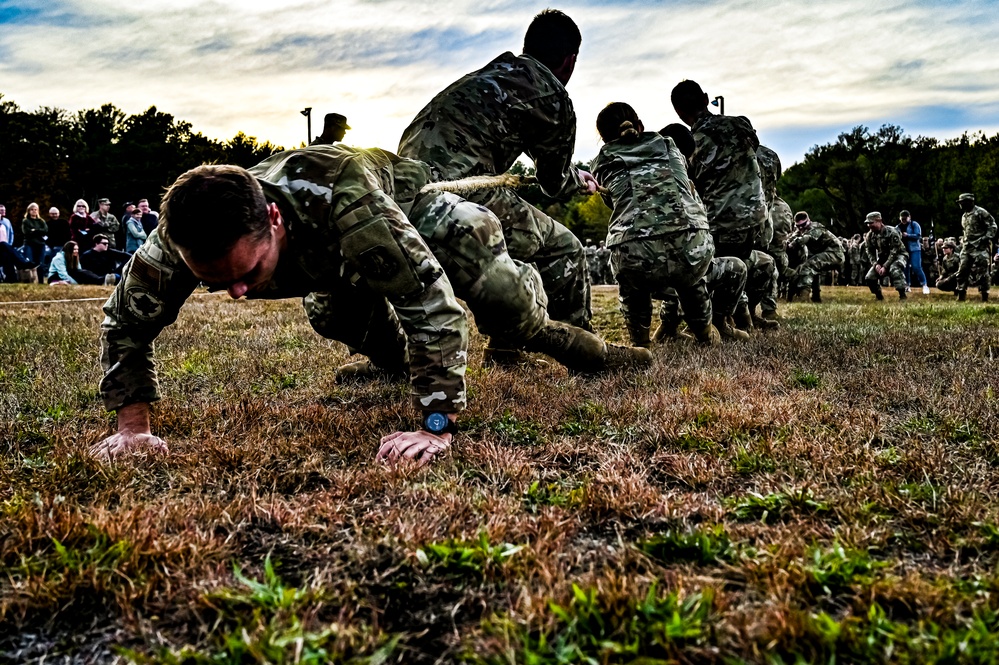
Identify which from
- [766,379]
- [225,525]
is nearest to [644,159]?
[766,379]

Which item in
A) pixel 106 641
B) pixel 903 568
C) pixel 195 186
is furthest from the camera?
pixel 195 186

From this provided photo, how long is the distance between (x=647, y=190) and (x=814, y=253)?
12337mm

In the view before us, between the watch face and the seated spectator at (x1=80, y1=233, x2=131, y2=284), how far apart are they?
1616cm

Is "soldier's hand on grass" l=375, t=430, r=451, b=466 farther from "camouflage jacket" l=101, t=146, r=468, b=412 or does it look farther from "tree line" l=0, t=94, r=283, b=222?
"tree line" l=0, t=94, r=283, b=222

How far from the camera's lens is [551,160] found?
4605mm

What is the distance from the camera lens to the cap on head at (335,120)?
6.49 m

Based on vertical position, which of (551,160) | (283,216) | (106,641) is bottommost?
(106,641)

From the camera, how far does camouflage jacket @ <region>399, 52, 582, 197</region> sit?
4082mm

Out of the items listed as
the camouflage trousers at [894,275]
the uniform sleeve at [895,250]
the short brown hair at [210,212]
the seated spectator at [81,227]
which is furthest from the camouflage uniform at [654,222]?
the seated spectator at [81,227]

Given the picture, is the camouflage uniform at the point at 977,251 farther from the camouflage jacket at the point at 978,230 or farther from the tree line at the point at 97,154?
the tree line at the point at 97,154

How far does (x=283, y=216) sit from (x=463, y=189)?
1.30 meters

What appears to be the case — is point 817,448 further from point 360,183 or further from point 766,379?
point 360,183

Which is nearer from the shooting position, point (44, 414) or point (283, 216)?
point (283, 216)

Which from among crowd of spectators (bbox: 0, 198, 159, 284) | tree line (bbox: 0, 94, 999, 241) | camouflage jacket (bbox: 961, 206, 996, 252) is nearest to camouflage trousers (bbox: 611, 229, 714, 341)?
camouflage jacket (bbox: 961, 206, 996, 252)
